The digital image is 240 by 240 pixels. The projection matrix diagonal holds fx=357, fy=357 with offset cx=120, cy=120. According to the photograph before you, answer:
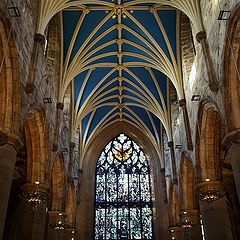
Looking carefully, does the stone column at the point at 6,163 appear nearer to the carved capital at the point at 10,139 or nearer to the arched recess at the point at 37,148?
the carved capital at the point at 10,139

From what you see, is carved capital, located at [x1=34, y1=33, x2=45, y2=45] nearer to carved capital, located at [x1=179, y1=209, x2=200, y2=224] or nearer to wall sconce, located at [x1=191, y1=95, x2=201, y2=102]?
wall sconce, located at [x1=191, y1=95, x2=201, y2=102]

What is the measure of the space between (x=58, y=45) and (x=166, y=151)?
11543 millimetres

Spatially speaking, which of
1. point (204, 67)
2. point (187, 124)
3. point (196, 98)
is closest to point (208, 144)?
point (196, 98)

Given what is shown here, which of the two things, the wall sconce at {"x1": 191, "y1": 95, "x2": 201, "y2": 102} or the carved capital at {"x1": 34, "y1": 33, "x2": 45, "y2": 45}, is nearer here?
the carved capital at {"x1": 34, "y1": 33, "x2": 45, "y2": 45}

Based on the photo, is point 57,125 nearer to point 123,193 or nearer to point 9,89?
point 9,89

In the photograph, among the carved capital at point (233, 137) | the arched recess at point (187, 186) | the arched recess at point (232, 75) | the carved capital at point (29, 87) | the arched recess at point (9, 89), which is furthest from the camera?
the arched recess at point (187, 186)

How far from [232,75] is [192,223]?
938cm

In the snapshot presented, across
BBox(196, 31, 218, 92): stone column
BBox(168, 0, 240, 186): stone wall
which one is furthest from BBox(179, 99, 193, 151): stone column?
BBox(196, 31, 218, 92): stone column

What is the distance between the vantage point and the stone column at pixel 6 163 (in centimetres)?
1041

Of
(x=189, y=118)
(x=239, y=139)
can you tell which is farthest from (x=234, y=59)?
(x=189, y=118)

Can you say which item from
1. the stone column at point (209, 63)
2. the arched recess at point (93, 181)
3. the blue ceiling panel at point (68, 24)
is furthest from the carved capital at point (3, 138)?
the arched recess at point (93, 181)

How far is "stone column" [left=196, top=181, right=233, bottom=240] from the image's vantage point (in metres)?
14.2

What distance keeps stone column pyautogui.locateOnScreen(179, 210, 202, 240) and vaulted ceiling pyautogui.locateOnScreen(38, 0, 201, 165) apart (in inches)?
220

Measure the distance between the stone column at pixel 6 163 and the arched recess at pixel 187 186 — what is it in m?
10.7
